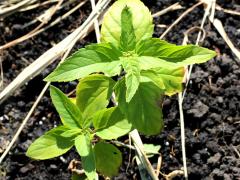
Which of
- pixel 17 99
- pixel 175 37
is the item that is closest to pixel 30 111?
pixel 17 99

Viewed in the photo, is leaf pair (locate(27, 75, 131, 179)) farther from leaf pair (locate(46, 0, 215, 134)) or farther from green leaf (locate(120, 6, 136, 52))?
green leaf (locate(120, 6, 136, 52))

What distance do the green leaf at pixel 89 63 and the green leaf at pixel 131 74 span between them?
0.04m

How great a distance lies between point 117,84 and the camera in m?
1.75

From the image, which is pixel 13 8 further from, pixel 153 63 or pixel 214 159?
pixel 214 159

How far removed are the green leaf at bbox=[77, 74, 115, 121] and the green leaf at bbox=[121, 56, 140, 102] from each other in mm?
142

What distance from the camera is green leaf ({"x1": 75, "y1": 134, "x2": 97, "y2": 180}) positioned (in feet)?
5.69

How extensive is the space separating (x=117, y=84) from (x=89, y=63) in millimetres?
140

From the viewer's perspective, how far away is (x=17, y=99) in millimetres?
2281

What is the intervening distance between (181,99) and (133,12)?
1.82ft

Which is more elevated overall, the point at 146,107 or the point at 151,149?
the point at 146,107

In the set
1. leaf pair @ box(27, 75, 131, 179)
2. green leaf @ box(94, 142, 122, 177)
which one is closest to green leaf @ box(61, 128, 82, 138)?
leaf pair @ box(27, 75, 131, 179)

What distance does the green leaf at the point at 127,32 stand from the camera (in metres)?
1.66

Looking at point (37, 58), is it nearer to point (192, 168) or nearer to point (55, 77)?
point (55, 77)

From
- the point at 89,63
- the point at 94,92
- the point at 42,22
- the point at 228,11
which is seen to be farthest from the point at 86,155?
the point at 228,11
